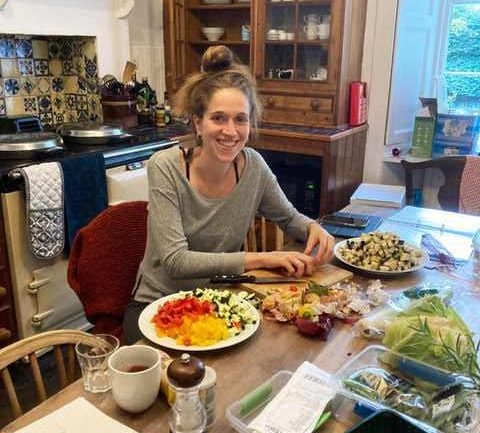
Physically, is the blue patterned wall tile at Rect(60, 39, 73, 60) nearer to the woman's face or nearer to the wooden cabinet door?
the wooden cabinet door

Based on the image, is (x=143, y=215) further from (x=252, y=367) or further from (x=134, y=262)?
(x=252, y=367)

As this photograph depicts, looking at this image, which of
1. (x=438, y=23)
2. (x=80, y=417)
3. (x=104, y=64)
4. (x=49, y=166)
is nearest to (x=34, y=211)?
(x=49, y=166)

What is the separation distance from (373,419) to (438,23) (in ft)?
9.58

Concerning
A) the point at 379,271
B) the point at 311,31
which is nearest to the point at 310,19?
the point at 311,31

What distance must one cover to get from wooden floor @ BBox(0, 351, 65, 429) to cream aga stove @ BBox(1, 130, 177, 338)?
166 mm

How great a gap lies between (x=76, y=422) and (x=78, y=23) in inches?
95.2

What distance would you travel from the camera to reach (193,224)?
1547 mm

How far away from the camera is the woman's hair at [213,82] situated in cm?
153

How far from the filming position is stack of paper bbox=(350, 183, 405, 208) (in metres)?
2.30

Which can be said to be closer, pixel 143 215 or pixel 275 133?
pixel 143 215

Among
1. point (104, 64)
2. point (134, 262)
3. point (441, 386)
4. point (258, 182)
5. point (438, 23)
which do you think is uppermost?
point (438, 23)

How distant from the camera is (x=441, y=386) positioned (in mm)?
860

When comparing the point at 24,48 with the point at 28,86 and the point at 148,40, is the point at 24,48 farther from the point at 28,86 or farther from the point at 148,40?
the point at 148,40

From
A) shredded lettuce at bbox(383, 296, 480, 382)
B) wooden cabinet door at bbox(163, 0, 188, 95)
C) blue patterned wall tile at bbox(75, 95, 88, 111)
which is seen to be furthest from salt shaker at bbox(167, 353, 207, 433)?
wooden cabinet door at bbox(163, 0, 188, 95)
